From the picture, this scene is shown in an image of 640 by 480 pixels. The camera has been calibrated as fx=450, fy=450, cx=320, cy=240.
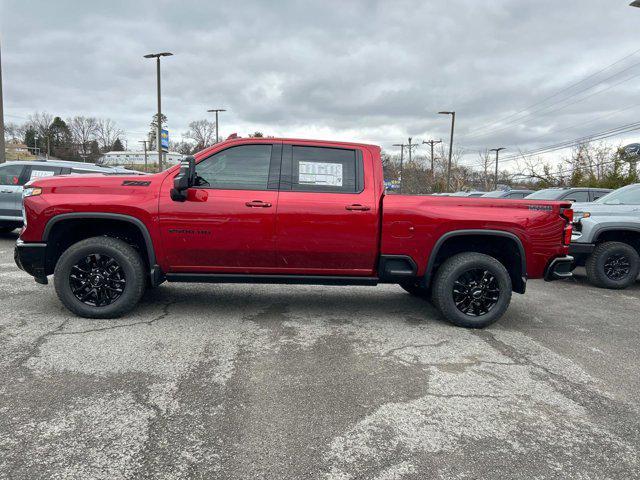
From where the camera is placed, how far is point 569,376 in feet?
11.7

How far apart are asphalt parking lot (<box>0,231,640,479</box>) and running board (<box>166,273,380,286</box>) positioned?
43 centimetres

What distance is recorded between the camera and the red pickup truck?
14.7 feet

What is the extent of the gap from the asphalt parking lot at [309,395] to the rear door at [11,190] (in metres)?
5.39

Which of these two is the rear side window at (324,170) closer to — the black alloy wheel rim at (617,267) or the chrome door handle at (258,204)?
the chrome door handle at (258,204)

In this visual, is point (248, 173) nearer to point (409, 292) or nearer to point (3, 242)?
point (409, 292)

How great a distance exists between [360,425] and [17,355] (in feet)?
9.23

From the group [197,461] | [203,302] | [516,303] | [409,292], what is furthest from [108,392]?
[516,303]

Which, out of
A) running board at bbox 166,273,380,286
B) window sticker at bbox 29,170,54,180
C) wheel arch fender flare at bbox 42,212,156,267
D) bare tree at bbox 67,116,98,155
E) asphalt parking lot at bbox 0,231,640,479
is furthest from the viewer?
bare tree at bbox 67,116,98,155

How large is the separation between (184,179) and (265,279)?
4.22 feet

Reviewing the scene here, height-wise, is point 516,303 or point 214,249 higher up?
point 214,249

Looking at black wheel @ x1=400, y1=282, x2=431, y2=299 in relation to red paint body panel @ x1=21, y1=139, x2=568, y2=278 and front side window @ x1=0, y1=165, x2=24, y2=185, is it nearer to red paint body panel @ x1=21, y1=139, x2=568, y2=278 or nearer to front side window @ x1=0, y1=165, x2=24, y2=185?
red paint body panel @ x1=21, y1=139, x2=568, y2=278

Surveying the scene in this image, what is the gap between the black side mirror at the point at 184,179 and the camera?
4.30m

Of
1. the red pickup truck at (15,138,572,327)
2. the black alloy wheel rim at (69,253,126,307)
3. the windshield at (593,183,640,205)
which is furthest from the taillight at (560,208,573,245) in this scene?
the black alloy wheel rim at (69,253,126,307)

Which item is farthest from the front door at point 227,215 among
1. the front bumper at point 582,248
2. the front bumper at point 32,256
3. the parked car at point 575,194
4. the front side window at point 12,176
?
the parked car at point 575,194
